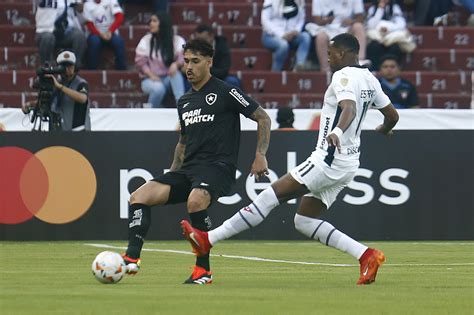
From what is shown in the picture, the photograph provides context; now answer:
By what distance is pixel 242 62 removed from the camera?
74.1 feet

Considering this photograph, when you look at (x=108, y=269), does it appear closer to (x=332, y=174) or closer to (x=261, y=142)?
(x=261, y=142)

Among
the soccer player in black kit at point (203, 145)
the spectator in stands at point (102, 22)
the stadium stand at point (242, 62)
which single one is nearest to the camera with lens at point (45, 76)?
the stadium stand at point (242, 62)

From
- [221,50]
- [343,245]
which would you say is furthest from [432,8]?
[343,245]

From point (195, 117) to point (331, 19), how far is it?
37.4 ft

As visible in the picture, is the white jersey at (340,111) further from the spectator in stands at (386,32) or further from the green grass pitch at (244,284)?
the spectator in stands at (386,32)

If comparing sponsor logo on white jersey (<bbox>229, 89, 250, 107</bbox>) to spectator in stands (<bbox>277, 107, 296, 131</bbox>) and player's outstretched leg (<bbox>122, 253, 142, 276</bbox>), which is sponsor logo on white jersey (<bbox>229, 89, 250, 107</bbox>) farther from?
spectator in stands (<bbox>277, 107, 296, 131</bbox>)

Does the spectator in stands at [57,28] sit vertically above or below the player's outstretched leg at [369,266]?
above

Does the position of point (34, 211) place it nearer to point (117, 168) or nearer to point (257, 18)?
point (117, 168)

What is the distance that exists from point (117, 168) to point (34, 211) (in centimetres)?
119

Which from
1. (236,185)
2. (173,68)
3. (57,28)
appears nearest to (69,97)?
(236,185)

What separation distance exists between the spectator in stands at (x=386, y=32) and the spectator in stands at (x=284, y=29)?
1.14 metres

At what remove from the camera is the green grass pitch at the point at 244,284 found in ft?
27.5

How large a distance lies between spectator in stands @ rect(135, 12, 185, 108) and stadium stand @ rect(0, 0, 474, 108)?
1.66 feet

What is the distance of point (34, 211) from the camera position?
16.7 metres
